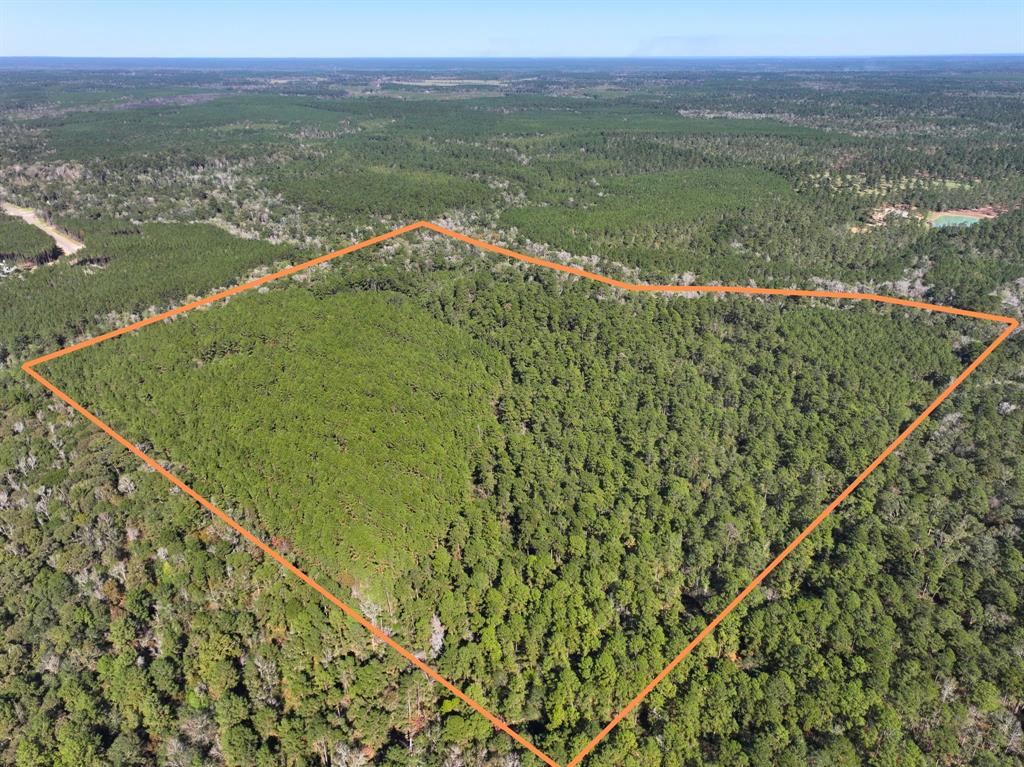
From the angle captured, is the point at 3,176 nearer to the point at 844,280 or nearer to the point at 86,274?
the point at 86,274

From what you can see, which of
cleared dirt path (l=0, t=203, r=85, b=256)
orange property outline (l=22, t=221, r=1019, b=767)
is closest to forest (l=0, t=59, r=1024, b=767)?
orange property outline (l=22, t=221, r=1019, b=767)

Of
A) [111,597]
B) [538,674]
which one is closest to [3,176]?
[111,597]

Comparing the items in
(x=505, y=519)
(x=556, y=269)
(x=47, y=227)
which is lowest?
(x=505, y=519)

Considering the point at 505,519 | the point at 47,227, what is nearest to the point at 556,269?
the point at 505,519

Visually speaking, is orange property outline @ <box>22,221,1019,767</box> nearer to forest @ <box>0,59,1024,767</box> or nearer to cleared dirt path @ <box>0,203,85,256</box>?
forest @ <box>0,59,1024,767</box>

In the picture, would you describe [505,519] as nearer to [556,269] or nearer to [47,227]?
[556,269]

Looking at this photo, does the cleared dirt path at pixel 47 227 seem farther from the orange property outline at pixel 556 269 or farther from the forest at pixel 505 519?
the orange property outline at pixel 556 269
